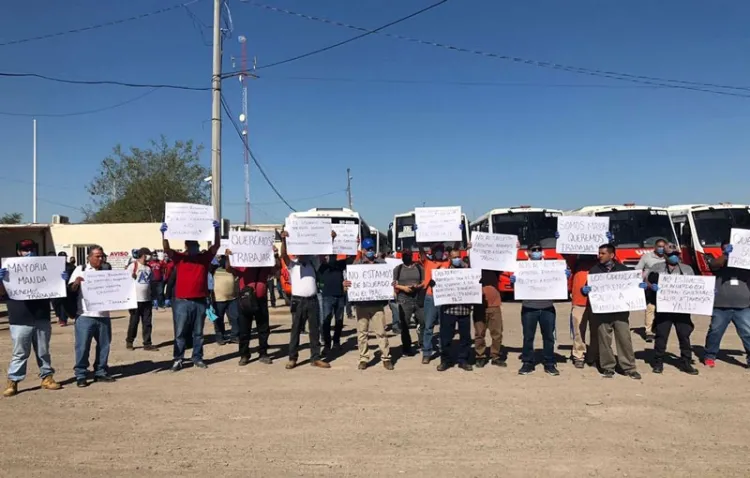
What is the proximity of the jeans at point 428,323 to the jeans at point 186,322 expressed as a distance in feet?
11.9

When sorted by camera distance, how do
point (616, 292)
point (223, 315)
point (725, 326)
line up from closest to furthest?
point (616, 292) < point (725, 326) < point (223, 315)

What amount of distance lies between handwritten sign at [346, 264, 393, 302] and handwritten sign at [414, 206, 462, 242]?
132cm

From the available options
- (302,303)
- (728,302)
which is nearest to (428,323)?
(302,303)

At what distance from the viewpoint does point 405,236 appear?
1714cm

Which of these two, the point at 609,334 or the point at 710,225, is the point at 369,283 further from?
the point at 710,225

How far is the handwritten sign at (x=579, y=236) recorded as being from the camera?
7.77 m

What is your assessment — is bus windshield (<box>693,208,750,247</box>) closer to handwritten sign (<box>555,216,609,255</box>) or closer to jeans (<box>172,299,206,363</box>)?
handwritten sign (<box>555,216,609,255</box>)

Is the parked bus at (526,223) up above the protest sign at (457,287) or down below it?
above

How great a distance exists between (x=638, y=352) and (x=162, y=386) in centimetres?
782

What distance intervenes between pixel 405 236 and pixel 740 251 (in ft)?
35.3

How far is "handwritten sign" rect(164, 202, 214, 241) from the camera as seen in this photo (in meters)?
7.61

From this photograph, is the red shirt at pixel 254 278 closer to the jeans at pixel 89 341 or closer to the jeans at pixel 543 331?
the jeans at pixel 89 341

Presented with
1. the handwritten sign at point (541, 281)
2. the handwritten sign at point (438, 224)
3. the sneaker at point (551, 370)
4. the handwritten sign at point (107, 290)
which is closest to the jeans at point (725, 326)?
the handwritten sign at point (541, 281)

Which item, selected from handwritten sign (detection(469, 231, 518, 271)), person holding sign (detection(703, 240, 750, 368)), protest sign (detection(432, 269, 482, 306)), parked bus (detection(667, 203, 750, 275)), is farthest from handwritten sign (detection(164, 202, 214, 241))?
parked bus (detection(667, 203, 750, 275))
